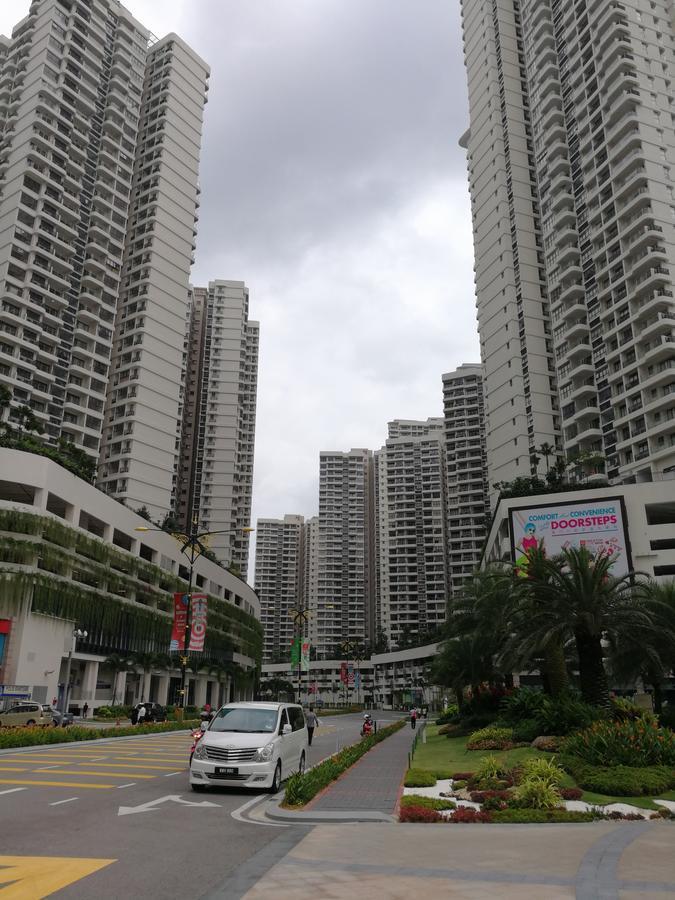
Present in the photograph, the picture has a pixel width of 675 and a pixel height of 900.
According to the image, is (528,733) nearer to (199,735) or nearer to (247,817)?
(199,735)

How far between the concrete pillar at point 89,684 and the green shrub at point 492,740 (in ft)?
136

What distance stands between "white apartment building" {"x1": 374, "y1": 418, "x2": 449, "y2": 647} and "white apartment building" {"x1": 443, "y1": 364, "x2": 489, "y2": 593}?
581 inches

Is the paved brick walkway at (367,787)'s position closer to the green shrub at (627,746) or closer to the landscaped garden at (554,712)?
the landscaped garden at (554,712)

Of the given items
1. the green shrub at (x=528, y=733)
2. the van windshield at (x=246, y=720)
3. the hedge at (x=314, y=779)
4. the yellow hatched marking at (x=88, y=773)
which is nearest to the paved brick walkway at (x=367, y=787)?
the hedge at (x=314, y=779)

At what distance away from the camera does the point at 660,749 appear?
1736cm

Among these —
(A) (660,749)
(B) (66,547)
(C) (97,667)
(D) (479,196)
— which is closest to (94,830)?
(A) (660,749)

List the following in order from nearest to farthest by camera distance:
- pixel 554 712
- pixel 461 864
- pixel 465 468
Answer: pixel 461 864
pixel 554 712
pixel 465 468

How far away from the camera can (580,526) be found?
62.5 m

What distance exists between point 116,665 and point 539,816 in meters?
55.7

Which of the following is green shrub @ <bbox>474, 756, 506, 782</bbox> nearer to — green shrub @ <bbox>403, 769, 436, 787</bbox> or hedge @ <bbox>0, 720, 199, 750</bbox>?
green shrub @ <bbox>403, 769, 436, 787</bbox>

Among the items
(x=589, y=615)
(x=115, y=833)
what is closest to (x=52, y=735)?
(x=115, y=833)

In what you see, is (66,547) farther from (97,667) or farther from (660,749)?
(660,749)

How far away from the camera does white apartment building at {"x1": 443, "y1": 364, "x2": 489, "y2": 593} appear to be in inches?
5630

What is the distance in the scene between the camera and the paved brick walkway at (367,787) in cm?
1386
